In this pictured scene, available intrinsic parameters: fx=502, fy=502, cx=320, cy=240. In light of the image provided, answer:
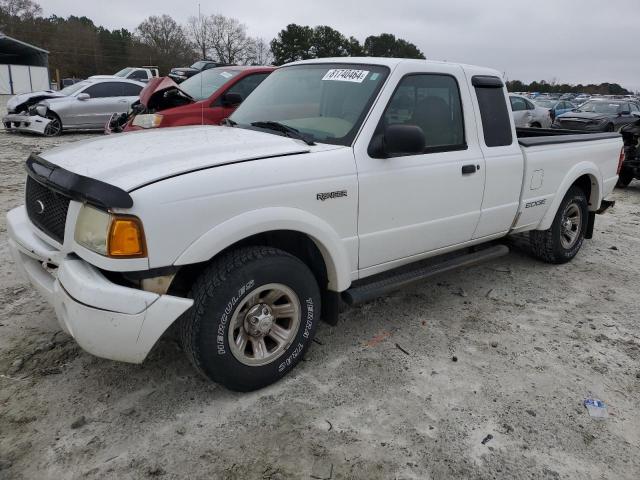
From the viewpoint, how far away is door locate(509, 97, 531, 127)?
52.7ft

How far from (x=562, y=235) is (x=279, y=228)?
12.4ft

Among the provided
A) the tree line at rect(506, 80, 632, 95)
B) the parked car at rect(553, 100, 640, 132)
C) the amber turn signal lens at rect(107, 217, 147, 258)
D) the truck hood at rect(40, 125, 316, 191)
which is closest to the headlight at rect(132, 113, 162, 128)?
the truck hood at rect(40, 125, 316, 191)

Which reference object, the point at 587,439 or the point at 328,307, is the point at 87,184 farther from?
the point at 587,439

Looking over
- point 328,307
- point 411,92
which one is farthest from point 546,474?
point 411,92

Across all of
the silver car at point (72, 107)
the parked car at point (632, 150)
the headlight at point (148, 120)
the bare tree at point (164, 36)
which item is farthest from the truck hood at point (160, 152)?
A: the bare tree at point (164, 36)

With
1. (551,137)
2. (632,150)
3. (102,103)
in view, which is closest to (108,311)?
(551,137)

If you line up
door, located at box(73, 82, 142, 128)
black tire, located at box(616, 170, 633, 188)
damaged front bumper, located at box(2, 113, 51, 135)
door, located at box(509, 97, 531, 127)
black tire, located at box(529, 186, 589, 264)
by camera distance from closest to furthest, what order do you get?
black tire, located at box(529, 186, 589, 264) < black tire, located at box(616, 170, 633, 188) < damaged front bumper, located at box(2, 113, 51, 135) < door, located at box(73, 82, 142, 128) < door, located at box(509, 97, 531, 127)

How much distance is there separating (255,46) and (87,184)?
66409mm

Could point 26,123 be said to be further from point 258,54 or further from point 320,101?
point 258,54

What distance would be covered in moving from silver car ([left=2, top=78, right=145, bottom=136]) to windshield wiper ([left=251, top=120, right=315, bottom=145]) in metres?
12.0

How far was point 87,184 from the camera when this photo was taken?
7.88 feet

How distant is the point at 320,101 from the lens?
3.52 m

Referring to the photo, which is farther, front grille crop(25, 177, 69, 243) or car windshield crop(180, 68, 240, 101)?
car windshield crop(180, 68, 240, 101)

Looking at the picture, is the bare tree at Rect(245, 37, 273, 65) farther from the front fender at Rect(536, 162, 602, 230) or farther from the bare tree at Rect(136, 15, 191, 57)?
the front fender at Rect(536, 162, 602, 230)
